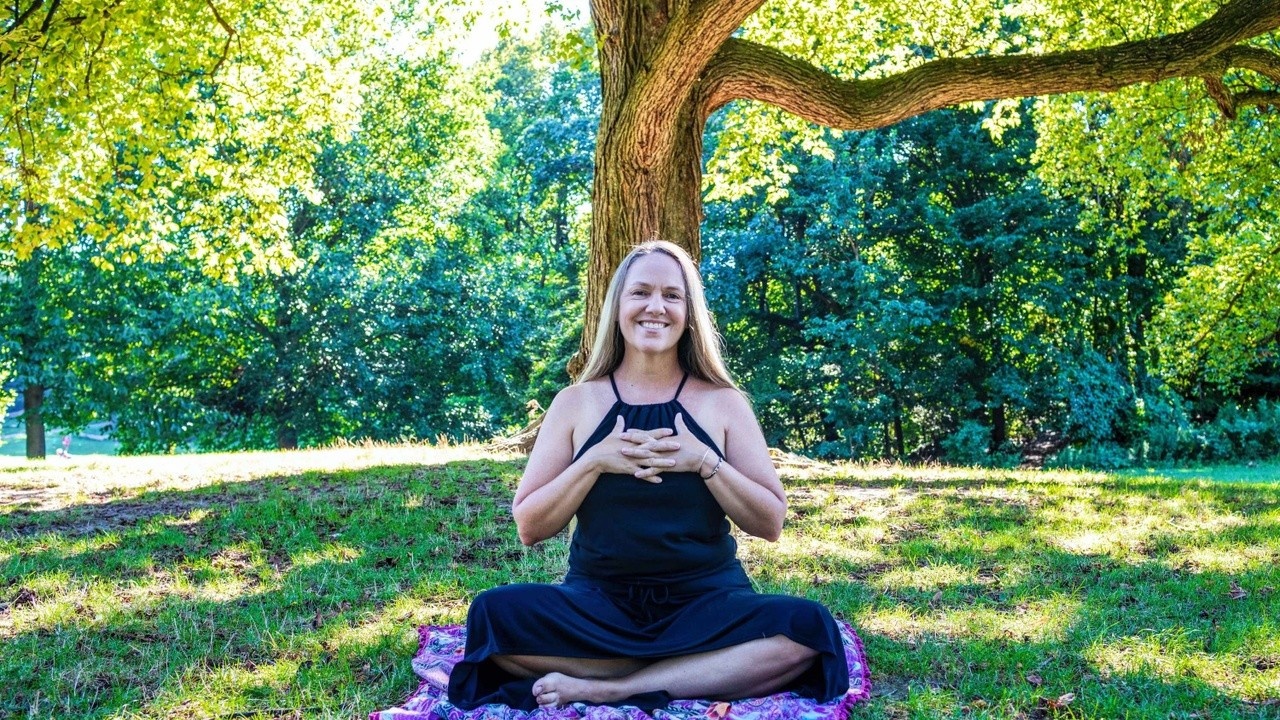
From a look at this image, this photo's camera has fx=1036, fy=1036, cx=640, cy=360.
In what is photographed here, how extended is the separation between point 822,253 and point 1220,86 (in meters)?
13.3

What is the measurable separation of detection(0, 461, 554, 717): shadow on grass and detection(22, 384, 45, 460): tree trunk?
18.1 m

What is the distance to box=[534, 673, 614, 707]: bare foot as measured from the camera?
388 centimetres

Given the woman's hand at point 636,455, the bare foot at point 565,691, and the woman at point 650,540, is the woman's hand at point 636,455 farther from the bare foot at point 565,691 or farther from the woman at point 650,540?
the bare foot at point 565,691

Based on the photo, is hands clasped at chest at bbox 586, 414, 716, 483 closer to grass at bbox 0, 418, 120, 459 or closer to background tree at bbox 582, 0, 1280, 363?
background tree at bbox 582, 0, 1280, 363

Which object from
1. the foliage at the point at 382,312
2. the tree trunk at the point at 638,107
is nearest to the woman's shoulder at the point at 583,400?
the tree trunk at the point at 638,107

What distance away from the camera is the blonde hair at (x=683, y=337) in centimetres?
454

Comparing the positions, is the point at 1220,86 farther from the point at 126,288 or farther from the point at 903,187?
the point at 126,288

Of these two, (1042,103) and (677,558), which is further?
(1042,103)

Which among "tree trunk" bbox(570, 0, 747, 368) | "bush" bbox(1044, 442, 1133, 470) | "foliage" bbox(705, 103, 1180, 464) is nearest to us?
"tree trunk" bbox(570, 0, 747, 368)

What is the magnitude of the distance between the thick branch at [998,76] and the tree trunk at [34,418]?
21.9 metres

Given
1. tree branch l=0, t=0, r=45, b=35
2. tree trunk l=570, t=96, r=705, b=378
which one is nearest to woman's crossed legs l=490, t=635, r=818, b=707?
tree trunk l=570, t=96, r=705, b=378

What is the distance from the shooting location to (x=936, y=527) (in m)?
8.03

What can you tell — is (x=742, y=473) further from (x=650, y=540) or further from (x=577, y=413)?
(x=577, y=413)

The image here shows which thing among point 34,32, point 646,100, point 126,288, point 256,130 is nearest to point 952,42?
point 646,100
